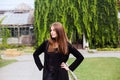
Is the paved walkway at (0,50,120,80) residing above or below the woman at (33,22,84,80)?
below

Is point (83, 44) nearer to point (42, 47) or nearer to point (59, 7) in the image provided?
point (59, 7)

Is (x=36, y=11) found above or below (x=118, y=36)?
above

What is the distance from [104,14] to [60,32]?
28400mm

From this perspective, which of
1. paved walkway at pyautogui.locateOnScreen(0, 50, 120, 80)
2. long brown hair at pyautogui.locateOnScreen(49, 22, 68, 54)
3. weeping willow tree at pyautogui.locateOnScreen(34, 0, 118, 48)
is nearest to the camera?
long brown hair at pyautogui.locateOnScreen(49, 22, 68, 54)

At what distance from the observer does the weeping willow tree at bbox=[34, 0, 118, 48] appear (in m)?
32.8

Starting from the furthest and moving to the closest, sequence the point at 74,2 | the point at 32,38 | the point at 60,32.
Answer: the point at 32,38
the point at 74,2
the point at 60,32

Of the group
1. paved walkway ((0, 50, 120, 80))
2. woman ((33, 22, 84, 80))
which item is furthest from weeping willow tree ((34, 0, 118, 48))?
woman ((33, 22, 84, 80))

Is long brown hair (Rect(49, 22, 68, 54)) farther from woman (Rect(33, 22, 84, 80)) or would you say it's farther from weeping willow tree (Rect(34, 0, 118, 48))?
weeping willow tree (Rect(34, 0, 118, 48))

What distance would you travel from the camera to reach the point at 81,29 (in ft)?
Answer: 109

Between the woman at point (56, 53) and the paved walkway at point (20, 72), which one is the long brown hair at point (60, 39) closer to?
the woman at point (56, 53)

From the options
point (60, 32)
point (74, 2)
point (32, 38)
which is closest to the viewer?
point (60, 32)

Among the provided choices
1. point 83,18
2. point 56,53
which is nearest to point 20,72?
point 56,53

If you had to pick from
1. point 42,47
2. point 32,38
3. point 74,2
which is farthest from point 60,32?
point 32,38

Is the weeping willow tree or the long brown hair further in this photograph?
the weeping willow tree
